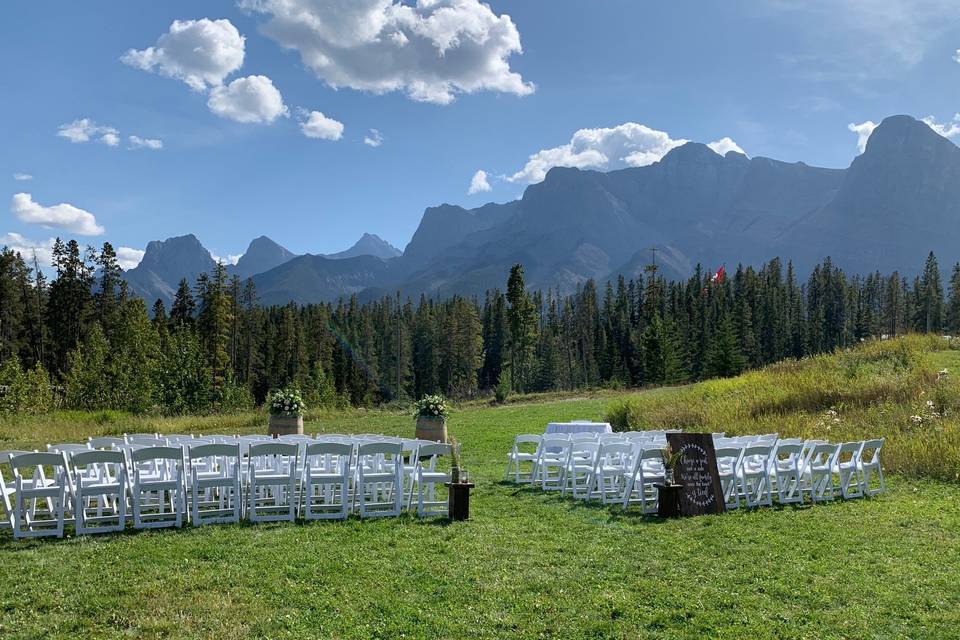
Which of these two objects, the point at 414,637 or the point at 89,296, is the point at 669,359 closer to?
the point at 89,296

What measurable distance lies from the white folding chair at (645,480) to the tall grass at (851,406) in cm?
474

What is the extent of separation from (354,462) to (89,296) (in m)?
Answer: 53.2

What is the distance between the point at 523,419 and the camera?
24.0 metres

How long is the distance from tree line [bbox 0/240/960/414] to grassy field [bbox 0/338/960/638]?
25.3 meters

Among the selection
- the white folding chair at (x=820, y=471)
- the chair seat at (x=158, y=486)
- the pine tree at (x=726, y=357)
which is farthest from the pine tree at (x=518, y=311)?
the chair seat at (x=158, y=486)

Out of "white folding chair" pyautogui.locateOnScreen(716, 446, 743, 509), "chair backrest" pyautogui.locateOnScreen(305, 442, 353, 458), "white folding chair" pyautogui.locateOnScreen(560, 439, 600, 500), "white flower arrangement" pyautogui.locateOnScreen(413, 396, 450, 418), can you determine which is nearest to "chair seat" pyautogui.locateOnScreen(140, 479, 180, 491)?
"chair backrest" pyautogui.locateOnScreen(305, 442, 353, 458)

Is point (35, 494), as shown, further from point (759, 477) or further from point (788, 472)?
point (788, 472)

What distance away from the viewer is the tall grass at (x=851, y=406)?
40.0ft

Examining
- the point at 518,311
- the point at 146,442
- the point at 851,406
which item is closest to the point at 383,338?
the point at 518,311

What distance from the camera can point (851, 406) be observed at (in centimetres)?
1647

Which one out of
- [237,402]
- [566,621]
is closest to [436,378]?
[237,402]

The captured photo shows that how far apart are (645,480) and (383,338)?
80535 mm

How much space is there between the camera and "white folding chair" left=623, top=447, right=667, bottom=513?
28.4 feet

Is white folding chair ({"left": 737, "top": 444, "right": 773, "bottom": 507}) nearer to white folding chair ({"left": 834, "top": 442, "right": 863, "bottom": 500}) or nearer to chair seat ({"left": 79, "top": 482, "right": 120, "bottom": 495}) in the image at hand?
white folding chair ({"left": 834, "top": 442, "right": 863, "bottom": 500})
